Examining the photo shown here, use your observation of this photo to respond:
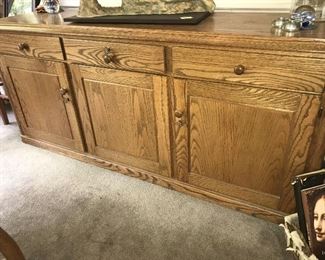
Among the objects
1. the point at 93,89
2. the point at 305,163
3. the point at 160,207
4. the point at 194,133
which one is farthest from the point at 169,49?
the point at 160,207

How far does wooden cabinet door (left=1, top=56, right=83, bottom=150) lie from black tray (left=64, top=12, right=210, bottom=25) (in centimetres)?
28

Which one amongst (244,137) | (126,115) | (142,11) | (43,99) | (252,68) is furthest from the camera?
(43,99)

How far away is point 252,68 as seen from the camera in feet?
3.04

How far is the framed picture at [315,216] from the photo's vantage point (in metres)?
0.96

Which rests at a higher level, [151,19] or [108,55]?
[151,19]

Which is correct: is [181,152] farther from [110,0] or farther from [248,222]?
[110,0]

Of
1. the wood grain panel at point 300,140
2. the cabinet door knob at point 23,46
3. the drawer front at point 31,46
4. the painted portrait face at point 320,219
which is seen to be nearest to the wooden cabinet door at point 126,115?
the drawer front at point 31,46

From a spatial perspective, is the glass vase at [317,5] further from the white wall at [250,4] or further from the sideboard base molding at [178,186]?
the sideboard base molding at [178,186]

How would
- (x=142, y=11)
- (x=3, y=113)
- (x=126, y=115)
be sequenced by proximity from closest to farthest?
(x=142, y=11), (x=126, y=115), (x=3, y=113)

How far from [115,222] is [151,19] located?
0.92 m

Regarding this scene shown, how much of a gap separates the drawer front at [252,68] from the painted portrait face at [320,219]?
402 mm

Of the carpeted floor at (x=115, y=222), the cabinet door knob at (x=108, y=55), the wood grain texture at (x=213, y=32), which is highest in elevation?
the wood grain texture at (x=213, y=32)

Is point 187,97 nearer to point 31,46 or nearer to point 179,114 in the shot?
point 179,114

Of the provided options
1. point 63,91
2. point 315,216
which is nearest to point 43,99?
point 63,91
